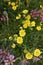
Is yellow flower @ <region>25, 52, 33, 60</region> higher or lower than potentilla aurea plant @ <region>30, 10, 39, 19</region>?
lower

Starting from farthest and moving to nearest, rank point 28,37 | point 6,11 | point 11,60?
point 6,11 < point 28,37 < point 11,60

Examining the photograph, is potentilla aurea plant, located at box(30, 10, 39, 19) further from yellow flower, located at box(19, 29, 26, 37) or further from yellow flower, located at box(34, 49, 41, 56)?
yellow flower, located at box(34, 49, 41, 56)

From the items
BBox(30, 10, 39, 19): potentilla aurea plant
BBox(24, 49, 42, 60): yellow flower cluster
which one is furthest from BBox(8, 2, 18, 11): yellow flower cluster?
BBox(24, 49, 42, 60): yellow flower cluster

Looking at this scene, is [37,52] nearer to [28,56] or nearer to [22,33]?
[28,56]

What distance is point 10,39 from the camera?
6.75 feet

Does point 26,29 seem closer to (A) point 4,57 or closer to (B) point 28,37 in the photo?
(B) point 28,37

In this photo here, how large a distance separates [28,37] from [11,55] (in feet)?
0.78

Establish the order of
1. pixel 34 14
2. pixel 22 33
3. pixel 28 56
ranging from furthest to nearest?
pixel 34 14 → pixel 22 33 → pixel 28 56

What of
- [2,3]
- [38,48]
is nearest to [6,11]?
[2,3]

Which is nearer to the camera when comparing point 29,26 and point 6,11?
point 29,26

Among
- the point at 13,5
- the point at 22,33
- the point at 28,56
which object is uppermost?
the point at 13,5

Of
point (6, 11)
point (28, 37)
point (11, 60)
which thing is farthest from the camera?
point (6, 11)

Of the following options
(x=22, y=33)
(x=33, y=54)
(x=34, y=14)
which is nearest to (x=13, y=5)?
(x=34, y=14)

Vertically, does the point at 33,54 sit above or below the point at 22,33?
below
